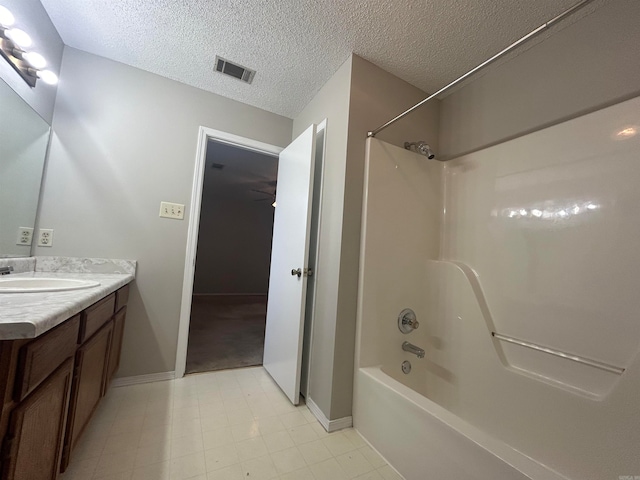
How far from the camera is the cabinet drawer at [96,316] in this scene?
98 centimetres

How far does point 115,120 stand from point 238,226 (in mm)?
4171

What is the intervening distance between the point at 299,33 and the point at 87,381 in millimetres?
2101

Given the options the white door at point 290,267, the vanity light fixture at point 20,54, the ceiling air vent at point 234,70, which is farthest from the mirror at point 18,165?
the white door at point 290,267

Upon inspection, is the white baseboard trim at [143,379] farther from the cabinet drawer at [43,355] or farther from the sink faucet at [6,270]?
the cabinet drawer at [43,355]

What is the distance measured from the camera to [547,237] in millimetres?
1298

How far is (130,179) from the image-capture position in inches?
70.5

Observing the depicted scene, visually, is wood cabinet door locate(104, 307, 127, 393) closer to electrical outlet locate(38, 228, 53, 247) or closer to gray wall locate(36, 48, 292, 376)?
gray wall locate(36, 48, 292, 376)

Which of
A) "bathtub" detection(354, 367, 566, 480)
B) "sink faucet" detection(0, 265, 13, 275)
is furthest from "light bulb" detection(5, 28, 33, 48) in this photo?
"bathtub" detection(354, 367, 566, 480)

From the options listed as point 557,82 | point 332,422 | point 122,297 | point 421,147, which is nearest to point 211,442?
point 332,422

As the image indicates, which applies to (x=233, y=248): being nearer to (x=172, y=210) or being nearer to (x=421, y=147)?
(x=172, y=210)

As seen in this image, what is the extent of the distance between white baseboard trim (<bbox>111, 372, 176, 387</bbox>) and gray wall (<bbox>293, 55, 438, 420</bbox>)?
1.10 m

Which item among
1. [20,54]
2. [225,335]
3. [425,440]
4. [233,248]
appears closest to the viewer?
[425,440]

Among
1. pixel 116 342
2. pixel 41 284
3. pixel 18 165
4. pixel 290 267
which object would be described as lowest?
pixel 116 342

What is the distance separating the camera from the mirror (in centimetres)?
129
